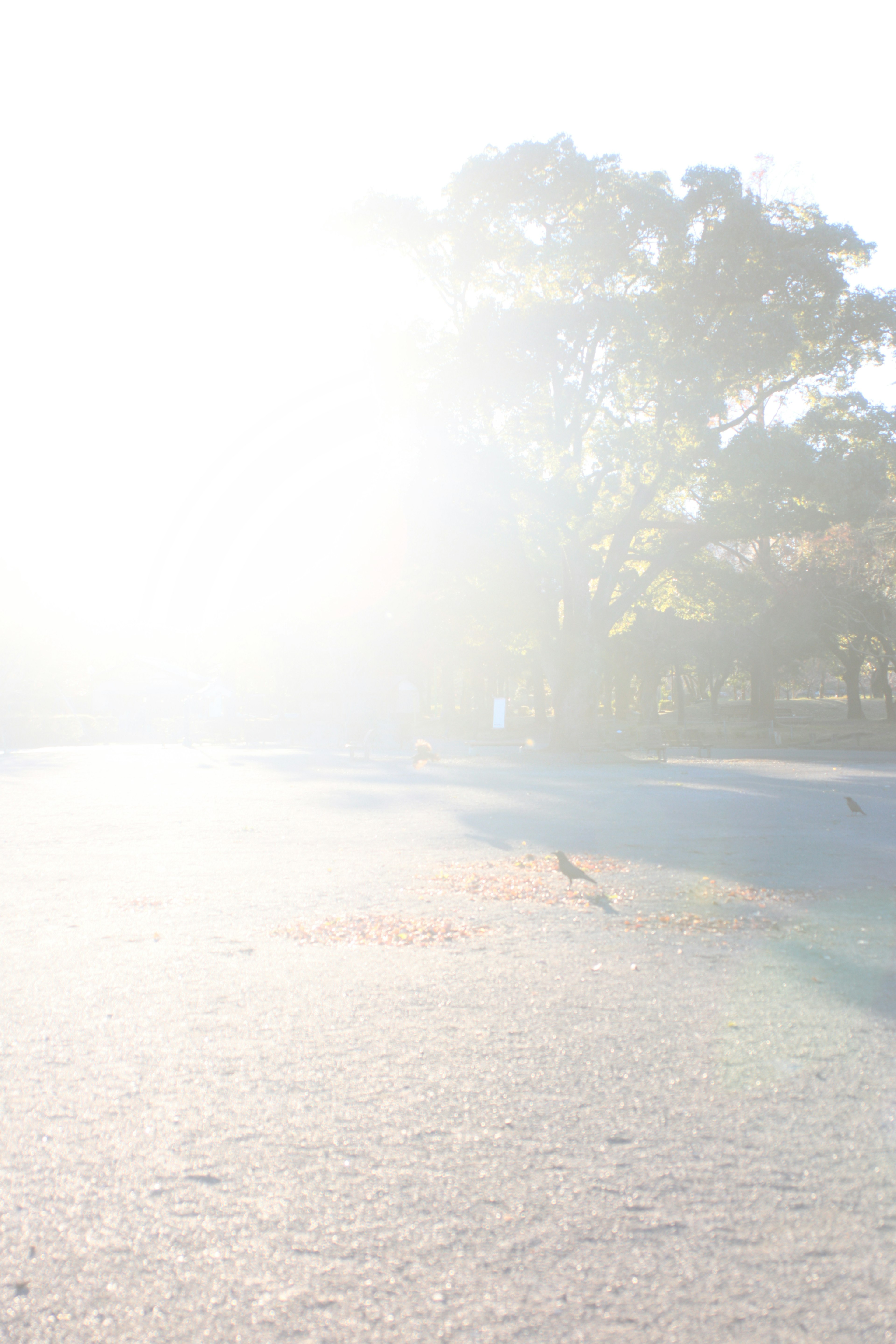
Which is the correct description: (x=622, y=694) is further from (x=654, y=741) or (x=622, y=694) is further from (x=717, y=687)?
(x=654, y=741)

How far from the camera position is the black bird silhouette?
9.01 meters

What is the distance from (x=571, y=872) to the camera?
9.05 meters

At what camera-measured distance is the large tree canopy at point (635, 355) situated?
27094 mm

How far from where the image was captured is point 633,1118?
12.6 feet

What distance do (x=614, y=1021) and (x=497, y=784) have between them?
16.9m

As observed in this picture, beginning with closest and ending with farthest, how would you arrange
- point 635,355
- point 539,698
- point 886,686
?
point 635,355 < point 886,686 < point 539,698

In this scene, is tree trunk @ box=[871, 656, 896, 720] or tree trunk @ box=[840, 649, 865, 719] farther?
tree trunk @ box=[840, 649, 865, 719]

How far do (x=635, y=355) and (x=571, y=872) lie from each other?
821 inches

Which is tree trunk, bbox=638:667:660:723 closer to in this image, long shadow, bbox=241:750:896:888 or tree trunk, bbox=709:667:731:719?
tree trunk, bbox=709:667:731:719

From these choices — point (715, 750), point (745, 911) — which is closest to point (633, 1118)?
point (745, 911)

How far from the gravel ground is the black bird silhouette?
185mm

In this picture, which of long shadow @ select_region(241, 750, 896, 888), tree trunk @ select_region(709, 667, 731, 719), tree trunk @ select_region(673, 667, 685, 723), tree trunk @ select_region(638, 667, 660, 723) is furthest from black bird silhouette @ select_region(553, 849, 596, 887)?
tree trunk @ select_region(709, 667, 731, 719)

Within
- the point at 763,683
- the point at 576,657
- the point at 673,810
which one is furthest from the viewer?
the point at 763,683

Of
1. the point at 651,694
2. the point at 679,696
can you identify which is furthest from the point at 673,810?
the point at 651,694
